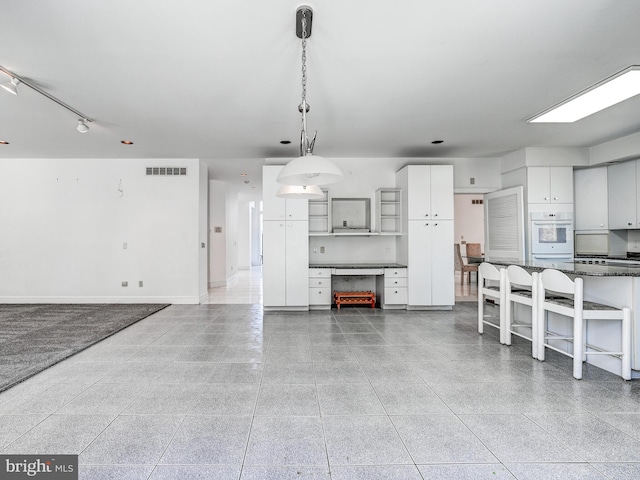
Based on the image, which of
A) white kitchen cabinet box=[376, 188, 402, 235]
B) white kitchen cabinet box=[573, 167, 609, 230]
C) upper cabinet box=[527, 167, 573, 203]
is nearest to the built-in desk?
white kitchen cabinet box=[376, 188, 402, 235]

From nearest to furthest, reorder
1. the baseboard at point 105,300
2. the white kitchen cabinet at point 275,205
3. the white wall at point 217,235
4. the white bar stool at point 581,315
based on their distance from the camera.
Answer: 1. the white bar stool at point 581,315
2. the white kitchen cabinet at point 275,205
3. the baseboard at point 105,300
4. the white wall at point 217,235

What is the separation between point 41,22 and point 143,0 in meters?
0.85

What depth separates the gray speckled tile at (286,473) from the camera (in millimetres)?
1522

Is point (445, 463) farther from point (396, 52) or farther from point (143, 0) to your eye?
point (143, 0)

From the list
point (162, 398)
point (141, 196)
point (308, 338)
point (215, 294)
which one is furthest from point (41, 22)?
point (215, 294)

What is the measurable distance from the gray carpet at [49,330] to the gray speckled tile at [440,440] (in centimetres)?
298

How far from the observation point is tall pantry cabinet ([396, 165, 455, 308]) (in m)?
5.30

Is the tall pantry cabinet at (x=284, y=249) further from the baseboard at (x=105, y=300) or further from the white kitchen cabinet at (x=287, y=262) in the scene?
the baseboard at (x=105, y=300)

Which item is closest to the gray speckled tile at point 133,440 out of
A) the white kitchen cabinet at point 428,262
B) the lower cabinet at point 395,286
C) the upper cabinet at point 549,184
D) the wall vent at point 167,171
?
the lower cabinet at point 395,286

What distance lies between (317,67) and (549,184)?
4.71 meters

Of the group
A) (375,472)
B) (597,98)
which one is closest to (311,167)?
(375,472)

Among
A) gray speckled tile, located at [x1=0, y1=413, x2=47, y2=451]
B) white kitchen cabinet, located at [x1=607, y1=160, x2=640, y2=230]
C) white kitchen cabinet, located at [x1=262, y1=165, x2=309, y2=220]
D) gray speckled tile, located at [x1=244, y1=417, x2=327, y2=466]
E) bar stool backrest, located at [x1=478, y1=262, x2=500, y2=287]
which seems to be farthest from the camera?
white kitchen cabinet, located at [x1=262, y1=165, x2=309, y2=220]

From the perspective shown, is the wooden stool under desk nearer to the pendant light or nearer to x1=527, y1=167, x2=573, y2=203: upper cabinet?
x1=527, y1=167, x2=573, y2=203: upper cabinet

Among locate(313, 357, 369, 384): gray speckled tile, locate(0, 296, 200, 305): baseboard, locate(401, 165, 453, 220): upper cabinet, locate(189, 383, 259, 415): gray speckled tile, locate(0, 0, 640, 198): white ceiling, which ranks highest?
locate(0, 0, 640, 198): white ceiling
